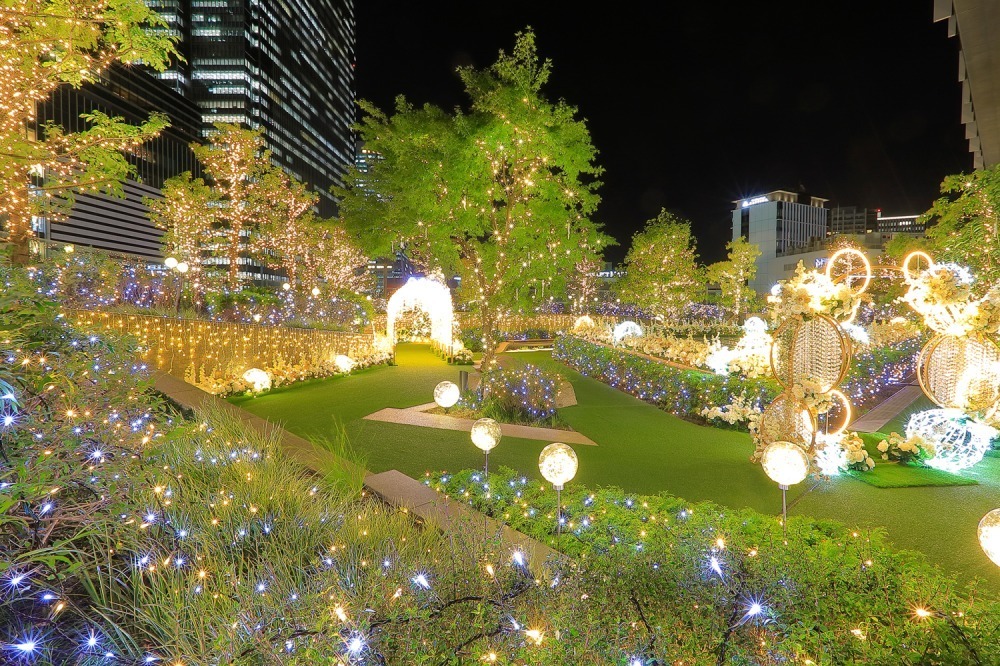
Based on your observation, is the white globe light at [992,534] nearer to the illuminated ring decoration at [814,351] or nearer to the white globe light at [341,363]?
the illuminated ring decoration at [814,351]

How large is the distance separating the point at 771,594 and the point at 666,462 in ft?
13.3

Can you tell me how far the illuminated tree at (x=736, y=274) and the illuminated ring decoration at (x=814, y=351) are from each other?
33.9 m

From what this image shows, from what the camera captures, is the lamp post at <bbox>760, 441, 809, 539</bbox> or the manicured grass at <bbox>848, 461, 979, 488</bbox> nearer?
the lamp post at <bbox>760, 441, 809, 539</bbox>

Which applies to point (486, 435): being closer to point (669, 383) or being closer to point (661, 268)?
point (669, 383)

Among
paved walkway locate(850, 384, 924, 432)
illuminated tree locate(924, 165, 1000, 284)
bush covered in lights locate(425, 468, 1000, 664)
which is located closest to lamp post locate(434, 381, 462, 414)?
bush covered in lights locate(425, 468, 1000, 664)

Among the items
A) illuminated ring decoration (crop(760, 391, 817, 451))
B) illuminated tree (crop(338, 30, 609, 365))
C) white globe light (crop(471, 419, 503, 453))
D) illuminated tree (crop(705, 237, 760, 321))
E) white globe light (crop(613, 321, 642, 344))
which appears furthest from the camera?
illuminated tree (crop(705, 237, 760, 321))

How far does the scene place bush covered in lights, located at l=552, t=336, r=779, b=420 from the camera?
844 cm

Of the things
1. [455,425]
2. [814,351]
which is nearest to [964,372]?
[814,351]

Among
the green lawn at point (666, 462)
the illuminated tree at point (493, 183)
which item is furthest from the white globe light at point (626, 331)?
the green lawn at point (666, 462)

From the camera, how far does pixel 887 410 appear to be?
9570mm

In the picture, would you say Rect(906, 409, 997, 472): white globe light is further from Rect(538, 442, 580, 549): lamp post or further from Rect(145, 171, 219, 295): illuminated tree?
Rect(145, 171, 219, 295): illuminated tree

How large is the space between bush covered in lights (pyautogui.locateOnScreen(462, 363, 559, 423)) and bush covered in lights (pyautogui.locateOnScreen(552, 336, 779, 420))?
7.88ft

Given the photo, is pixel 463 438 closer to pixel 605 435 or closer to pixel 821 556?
pixel 605 435

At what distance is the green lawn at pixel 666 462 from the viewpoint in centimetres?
482
